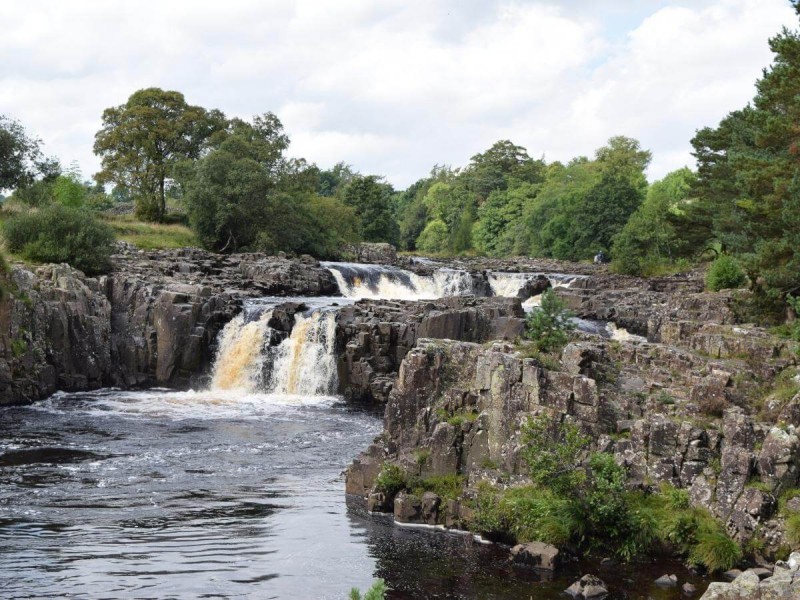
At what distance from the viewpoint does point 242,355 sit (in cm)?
4791

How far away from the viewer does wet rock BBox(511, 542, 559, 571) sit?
21344 mm

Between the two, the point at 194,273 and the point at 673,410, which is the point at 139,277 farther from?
the point at 673,410

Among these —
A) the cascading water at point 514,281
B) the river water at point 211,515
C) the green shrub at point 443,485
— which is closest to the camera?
the river water at point 211,515

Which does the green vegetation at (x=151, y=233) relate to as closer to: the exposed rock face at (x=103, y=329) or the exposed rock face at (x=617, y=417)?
the exposed rock face at (x=103, y=329)

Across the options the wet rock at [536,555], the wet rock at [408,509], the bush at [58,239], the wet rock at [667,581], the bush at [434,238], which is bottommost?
the wet rock at [667,581]

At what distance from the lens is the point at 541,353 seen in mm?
26391

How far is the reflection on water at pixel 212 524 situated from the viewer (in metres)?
20.4

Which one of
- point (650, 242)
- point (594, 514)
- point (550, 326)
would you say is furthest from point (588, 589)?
point (650, 242)

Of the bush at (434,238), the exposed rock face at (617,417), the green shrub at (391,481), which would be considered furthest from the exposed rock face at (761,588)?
the bush at (434,238)

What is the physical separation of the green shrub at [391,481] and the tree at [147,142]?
63840 mm

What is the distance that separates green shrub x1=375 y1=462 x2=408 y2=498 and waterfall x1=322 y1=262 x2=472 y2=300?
127 ft

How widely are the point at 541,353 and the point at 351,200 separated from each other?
86.6 m

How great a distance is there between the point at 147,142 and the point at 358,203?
31.8 m

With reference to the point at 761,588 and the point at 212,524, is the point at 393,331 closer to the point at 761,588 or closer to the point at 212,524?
the point at 212,524
